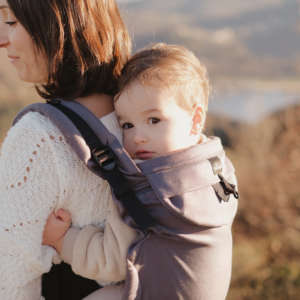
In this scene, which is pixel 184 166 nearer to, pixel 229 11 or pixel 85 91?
pixel 85 91

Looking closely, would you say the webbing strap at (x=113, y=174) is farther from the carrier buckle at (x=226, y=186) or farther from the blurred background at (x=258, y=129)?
the blurred background at (x=258, y=129)

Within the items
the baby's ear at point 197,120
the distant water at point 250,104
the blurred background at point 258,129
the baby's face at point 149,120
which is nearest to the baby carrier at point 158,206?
the baby's face at point 149,120

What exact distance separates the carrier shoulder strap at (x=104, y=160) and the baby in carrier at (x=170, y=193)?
0.11 ft

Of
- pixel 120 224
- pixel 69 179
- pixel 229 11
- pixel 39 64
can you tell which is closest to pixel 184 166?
pixel 120 224

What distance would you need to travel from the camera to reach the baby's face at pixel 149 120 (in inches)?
66.5

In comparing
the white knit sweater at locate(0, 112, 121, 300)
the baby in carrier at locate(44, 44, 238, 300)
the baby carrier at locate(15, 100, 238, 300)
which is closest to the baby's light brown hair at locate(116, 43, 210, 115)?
the baby in carrier at locate(44, 44, 238, 300)

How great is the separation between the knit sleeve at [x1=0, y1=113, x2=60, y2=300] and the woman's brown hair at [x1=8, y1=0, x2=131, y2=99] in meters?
0.26

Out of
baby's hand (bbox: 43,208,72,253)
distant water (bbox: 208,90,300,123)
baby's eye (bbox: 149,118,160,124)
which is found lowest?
distant water (bbox: 208,90,300,123)

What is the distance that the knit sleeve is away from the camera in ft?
4.79

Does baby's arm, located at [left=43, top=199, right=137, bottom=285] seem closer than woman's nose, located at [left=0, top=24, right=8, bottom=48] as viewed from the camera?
Yes

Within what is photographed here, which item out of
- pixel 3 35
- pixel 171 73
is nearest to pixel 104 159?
pixel 171 73

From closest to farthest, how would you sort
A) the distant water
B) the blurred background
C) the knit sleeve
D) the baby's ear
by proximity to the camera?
the knit sleeve
the baby's ear
the blurred background
the distant water

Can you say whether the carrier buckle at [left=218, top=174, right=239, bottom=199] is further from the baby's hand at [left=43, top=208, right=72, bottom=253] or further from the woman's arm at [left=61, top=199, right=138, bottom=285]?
the baby's hand at [left=43, top=208, right=72, bottom=253]

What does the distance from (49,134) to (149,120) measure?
1.41 ft
